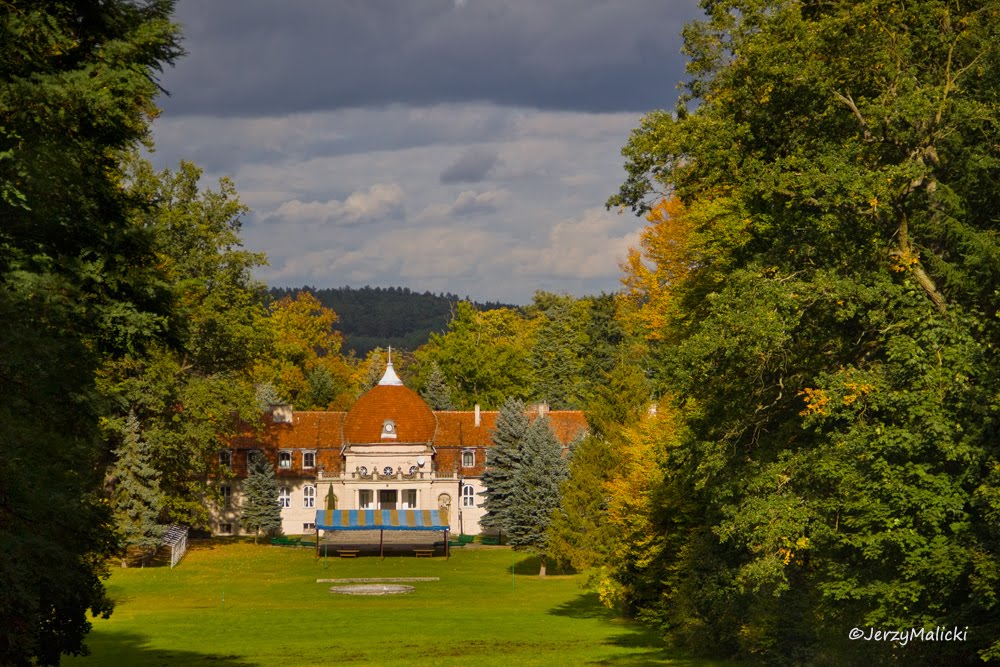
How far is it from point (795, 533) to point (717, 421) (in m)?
3.61

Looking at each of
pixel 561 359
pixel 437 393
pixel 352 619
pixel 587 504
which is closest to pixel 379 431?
pixel 437 393

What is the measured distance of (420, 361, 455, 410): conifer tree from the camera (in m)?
95.7

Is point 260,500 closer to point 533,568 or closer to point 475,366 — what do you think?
point 533,568

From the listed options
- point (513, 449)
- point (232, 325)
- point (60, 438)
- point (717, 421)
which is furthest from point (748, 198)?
point (513, 449)

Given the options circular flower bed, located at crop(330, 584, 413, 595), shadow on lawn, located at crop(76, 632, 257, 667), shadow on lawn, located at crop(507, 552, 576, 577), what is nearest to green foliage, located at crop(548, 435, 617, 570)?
circular flower bed, located at crop(330, 584, 413, 595)

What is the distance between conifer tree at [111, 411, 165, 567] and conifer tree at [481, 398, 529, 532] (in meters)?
18.8

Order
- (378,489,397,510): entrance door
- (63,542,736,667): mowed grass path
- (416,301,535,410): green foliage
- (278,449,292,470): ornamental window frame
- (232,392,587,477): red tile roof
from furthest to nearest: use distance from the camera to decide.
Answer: (416,301,535,410): green foliage
(278,449,292,470): ornamental window frame
(232,392,587,477): red tile roof
(378,489,397,510): entrance door
(63,542,736,667): mowed grass path

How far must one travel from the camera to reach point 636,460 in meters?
37.6

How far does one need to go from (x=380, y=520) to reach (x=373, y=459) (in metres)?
7.62

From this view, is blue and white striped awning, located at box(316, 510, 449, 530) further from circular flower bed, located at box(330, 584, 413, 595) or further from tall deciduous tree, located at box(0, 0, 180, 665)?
tall deciduous tree, located at box(0, 0, 180, 665)

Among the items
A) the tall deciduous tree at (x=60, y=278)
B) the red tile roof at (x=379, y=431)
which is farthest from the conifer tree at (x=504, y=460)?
the tall deciduous tree at (x=60, y=278)

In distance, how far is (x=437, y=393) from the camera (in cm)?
9631

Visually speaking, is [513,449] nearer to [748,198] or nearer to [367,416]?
[367,416]

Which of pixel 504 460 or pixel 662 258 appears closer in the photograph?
pixel 662 258
